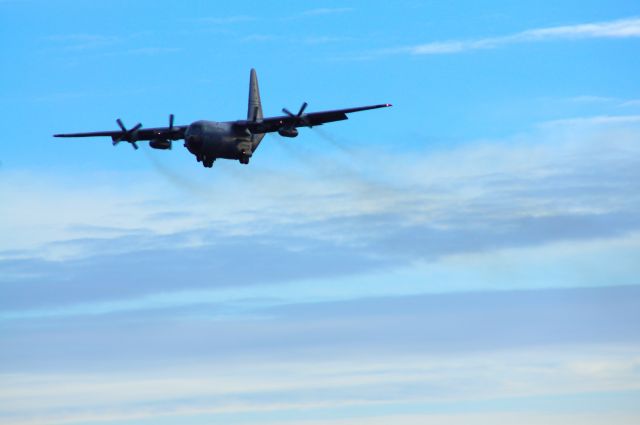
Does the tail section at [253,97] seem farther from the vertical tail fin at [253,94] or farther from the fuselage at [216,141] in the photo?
the fuselage at [216,141]

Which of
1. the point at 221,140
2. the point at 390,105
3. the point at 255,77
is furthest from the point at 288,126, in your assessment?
the point at 255,77

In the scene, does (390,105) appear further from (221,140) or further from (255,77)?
(255,77)

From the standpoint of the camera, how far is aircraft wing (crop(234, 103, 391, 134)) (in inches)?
4743

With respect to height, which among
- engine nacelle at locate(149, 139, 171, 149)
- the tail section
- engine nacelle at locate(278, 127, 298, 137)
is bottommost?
engine nacelle at locate(278, 127, 298, 137)

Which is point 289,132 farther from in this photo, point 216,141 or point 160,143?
point 160,143

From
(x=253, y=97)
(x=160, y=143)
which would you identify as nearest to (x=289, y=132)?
(x=160, y=143)

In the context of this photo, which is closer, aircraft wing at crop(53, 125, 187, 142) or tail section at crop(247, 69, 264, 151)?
aircraft wing at crop(53, 125, 187, 142)

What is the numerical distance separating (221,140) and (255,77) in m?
24.6

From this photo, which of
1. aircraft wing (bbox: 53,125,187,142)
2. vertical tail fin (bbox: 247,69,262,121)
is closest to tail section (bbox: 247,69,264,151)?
vertical tail fin (bbox: 247,69,262,121)

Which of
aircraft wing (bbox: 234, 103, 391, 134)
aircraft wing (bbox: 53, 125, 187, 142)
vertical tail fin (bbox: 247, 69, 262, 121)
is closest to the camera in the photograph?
aircraft wing (bbox: 234, 103, 391, 134)

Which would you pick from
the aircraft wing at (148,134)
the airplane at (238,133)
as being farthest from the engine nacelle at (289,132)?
the aircraft wing at (148,134)

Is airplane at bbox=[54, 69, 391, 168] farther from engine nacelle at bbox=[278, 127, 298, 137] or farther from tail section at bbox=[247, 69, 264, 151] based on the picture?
tail section at bbox=[247, 69, 264, 151]

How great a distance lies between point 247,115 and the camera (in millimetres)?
144000

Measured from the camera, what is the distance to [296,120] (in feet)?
405
